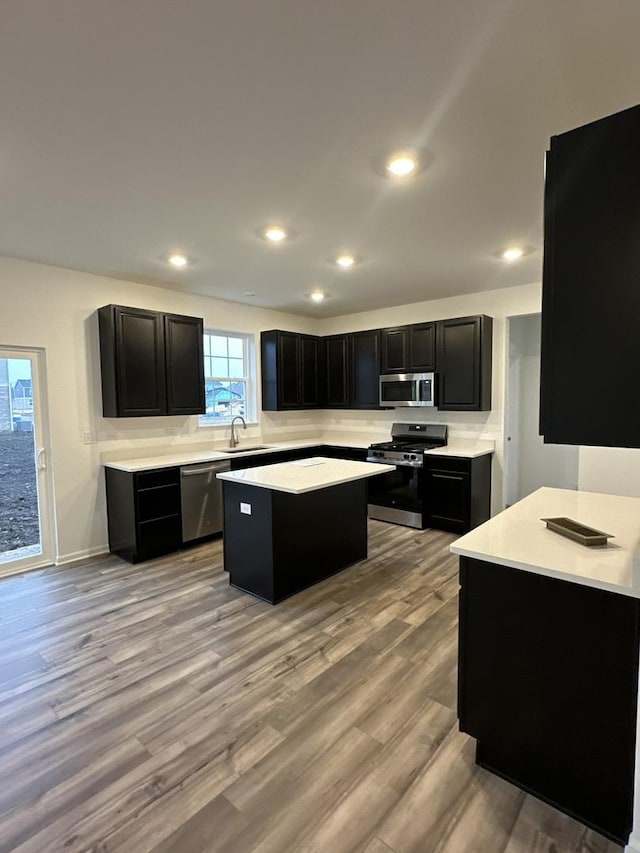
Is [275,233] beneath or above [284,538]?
above

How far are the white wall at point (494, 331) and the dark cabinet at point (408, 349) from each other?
0.36 metres

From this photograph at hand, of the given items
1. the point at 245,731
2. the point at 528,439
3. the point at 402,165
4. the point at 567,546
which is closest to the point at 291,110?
the point at 402,165

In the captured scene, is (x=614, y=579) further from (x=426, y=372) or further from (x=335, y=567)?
(x=426, y=372)

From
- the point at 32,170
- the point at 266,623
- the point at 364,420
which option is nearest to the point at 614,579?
the point at 266,623

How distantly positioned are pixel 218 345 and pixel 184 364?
3.21ft

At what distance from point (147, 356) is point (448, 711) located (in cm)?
377

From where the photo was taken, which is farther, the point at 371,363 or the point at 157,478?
the point at 371,363

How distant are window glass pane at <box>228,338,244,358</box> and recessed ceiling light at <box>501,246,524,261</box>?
10.8 ft

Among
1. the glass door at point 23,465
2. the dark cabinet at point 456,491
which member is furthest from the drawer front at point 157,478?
the dark cabinet at point 456,491

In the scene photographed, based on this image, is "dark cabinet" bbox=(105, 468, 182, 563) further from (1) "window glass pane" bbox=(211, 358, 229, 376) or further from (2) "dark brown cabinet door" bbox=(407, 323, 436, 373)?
(2) "dark brown cabinet door" bbox=(407, 323, 436, 373)

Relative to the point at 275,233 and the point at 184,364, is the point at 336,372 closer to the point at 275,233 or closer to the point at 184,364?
the point at 184,364

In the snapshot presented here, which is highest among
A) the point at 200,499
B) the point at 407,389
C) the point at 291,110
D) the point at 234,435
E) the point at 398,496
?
the point at 291,110

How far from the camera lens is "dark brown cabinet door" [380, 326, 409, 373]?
5383 millimetres

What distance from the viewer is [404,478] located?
196 inches
